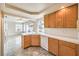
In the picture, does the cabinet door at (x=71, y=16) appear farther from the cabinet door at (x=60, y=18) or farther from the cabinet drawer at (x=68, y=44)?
the cabinet drawer at (x=68, y=44)

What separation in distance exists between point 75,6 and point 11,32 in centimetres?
1114

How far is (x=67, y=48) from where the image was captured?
3.08m

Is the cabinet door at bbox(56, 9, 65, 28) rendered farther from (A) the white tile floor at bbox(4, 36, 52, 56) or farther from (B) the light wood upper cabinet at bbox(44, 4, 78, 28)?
(A) the white tile floor at bbox(4, 36, 52, 56)

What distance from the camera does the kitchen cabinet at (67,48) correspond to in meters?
2.78

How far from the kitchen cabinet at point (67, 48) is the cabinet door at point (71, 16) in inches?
27.5

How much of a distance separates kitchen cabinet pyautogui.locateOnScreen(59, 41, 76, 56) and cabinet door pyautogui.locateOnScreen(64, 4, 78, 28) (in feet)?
2.29

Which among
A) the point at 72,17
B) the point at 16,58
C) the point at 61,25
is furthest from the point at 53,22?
the point at 16,58

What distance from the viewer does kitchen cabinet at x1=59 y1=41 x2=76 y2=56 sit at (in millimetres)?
2784

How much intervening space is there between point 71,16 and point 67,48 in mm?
1164

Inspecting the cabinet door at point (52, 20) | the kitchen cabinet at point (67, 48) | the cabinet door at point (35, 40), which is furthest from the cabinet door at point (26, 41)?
the kitchen cabinet at point (67, 48)

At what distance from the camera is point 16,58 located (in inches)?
33.3

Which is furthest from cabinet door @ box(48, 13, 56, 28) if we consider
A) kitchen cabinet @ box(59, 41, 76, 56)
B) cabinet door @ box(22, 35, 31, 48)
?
cabinet door @ box(22, 35, 31, 48)

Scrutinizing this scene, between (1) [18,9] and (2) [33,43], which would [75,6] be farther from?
(2) [33,43]

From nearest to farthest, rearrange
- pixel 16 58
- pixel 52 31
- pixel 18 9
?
pixel 16 58 < pixel 18 9 < pixel 52 31
